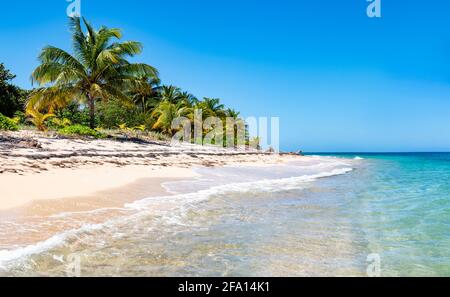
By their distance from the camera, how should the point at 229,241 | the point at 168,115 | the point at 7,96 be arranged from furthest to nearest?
1. the point at 168,115
2. the point at 7,96
3. the point at 229,241

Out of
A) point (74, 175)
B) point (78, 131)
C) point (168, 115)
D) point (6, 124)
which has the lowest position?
point (74, 175)

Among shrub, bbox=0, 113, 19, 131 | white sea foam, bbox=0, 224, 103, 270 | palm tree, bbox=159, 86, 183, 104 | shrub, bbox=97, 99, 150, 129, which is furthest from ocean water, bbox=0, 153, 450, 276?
palm tree, bbox=159, 86, 183, 104

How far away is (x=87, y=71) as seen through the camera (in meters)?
22.1

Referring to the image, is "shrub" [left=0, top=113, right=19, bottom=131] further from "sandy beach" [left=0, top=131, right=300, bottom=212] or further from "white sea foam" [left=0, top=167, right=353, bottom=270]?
"white sea foam" [left=0, top=167, right=353, bottom=270]

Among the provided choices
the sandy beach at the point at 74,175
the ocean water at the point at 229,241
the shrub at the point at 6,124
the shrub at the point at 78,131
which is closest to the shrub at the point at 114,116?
the shrub at the point at 78,131

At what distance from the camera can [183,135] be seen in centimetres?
3484

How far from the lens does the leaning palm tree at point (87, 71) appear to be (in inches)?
815

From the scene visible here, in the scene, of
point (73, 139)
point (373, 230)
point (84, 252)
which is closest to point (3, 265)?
point (84, 252)

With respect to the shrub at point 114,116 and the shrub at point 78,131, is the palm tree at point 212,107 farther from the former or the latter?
the shrub at point 78,131

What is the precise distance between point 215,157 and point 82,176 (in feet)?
43.2

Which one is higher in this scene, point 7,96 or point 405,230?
point 7,96

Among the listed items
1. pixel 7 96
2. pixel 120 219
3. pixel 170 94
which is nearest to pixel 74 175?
pixel 120 219

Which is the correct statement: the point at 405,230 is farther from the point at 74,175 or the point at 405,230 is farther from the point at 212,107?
the point at 212,107
